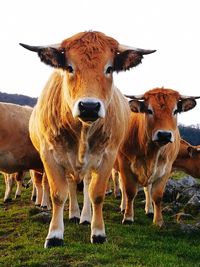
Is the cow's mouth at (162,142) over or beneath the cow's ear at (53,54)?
beneath

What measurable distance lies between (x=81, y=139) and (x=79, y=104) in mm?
A: 1576

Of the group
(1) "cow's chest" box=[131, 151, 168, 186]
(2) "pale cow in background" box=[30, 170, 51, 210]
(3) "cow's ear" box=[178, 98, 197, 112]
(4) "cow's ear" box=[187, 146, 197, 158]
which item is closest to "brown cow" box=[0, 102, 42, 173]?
(2) "pale cow in background" box=[30, 170, 51, 210]

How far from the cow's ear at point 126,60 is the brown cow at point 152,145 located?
8.92 feet

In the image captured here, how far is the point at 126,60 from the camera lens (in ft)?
29.0

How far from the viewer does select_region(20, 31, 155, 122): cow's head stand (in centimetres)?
783

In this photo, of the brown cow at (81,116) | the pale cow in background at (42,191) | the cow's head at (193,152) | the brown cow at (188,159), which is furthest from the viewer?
the brown cow at (188,159)

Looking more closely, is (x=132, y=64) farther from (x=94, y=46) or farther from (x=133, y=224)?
(x=133, y=224)

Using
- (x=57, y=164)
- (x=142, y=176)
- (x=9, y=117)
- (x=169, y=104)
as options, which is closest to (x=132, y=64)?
(x=57, y=164)

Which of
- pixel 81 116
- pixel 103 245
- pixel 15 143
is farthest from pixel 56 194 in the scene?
pixel 15 143

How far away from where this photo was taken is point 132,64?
8930 millimetres

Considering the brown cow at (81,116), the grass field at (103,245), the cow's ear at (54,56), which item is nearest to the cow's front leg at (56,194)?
the brown cow at (81,116)

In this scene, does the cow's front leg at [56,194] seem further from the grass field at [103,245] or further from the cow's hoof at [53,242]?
the grass field at [103,245]

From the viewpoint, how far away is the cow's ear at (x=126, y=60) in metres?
8.79

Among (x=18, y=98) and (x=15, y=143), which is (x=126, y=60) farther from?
(x=18, y=98)
